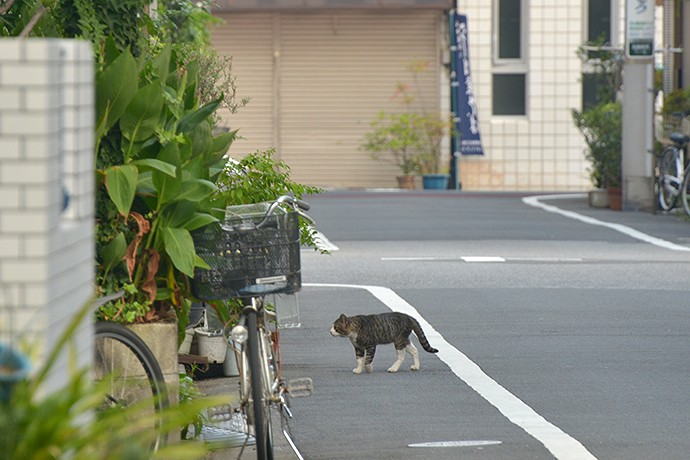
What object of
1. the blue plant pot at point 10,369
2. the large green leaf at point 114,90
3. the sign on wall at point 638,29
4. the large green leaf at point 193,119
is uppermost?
the sign on wall at point 638,29

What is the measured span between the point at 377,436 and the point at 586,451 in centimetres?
105

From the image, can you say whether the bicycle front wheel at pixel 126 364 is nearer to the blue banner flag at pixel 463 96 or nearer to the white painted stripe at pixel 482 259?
the white painted stripe at pixel 482 259

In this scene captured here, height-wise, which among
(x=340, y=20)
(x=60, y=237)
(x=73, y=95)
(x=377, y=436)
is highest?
(x=340, y=20)

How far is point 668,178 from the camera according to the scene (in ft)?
76.4

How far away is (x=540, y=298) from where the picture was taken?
525 inches

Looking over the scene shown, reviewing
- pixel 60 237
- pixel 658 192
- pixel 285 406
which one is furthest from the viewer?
pixel 658 192

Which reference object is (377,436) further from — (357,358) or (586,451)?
(357,358)

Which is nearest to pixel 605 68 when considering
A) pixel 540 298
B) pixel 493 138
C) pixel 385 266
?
pixel 493 138

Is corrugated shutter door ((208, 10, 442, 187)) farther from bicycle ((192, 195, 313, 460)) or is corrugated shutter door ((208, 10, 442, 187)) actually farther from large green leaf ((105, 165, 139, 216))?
large green leaf ((105, 165, 139, 216))

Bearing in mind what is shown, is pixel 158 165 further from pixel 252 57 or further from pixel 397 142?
pixel 252 57

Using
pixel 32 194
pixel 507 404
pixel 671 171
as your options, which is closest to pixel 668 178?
pixel 671 171

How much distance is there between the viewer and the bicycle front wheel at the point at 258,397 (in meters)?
6.32

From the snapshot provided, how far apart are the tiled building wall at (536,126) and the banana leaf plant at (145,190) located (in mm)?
29126

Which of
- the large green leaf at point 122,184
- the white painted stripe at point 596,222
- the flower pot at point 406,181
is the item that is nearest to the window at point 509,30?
the flower pot at point 406,181
